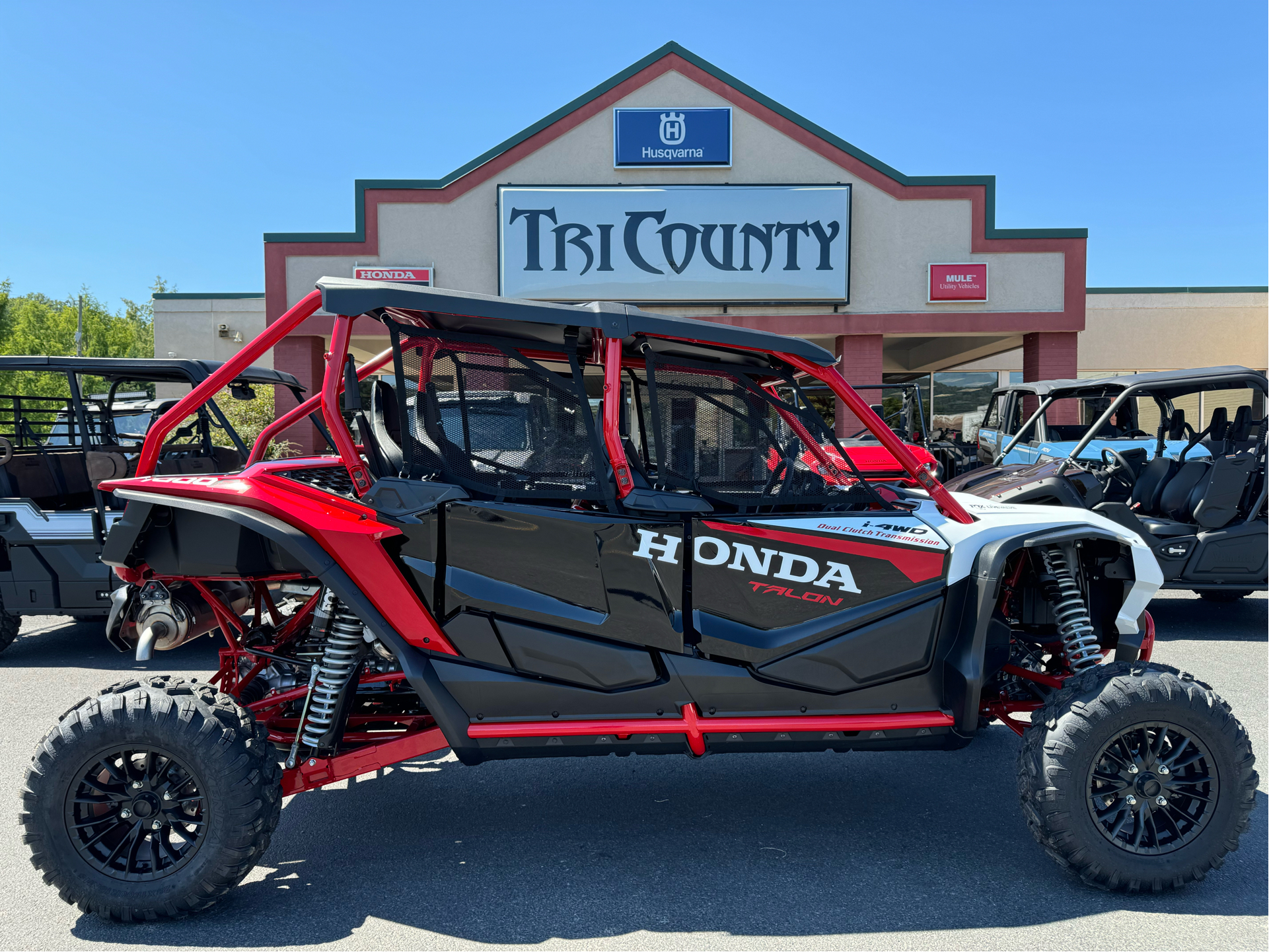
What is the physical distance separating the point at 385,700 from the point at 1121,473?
25.5ft

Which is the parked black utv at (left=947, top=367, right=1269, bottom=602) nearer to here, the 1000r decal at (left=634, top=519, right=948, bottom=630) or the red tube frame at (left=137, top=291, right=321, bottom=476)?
the 1000r decal at (left=634, top=519, right=948, bottom=630)

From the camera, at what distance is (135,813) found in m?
3.09

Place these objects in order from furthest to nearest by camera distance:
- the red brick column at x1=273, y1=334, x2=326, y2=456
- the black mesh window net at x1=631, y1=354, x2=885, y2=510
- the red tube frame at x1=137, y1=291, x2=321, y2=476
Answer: the red brick column at x1=273, y1=334, x2=326, y2=456
the black mesh window net at x1=631, y1=354, x2=885, y2=510
the red tube frame at x1=137, y1=291, x2=321, y2=476

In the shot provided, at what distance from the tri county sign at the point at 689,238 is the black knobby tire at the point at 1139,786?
14516mm

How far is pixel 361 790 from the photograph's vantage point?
4250 millimetres

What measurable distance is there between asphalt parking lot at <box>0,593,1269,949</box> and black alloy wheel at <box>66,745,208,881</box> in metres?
0.23

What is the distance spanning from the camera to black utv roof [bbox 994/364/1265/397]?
24.8 ft

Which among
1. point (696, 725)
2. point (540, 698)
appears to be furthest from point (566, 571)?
point (696, 725)

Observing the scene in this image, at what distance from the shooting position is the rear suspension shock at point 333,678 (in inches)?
134

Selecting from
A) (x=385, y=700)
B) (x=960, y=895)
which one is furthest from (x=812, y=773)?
(x=385, y=700)

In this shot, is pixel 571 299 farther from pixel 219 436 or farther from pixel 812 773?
pixel 812 773

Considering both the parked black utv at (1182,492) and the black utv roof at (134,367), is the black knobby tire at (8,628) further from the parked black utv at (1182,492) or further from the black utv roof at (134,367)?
the parked black utv at (1182,492)

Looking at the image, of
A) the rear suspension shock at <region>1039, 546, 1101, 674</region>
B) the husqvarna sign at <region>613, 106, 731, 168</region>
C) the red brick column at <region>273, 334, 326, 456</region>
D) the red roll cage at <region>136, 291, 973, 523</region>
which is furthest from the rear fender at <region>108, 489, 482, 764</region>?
the husqvarna sign at <region>613, 106, 731, 168</region>

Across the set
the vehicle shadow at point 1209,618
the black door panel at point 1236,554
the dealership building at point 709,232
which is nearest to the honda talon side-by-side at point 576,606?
the black door panel at point 1236,554
